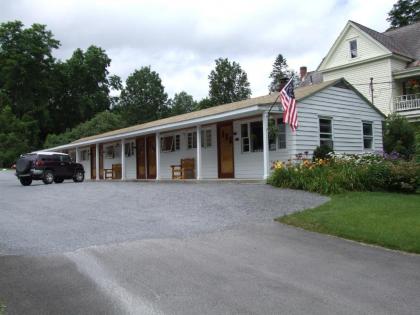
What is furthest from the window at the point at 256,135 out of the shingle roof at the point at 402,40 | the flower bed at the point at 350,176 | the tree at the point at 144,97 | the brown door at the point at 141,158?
the tree at the point at 144,97

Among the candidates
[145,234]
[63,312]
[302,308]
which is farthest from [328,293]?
[145,234]

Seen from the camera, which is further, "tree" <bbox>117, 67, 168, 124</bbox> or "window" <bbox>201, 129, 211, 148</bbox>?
"tree" <bbox>117, 67, 168, 124</bbox>

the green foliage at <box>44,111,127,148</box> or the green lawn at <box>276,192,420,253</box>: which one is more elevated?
the green foliage at <box>44,111,127,148</box>

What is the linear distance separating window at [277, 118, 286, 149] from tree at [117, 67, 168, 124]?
57.2 m

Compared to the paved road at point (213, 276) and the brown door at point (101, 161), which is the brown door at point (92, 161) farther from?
the paved road at point (213, 276)

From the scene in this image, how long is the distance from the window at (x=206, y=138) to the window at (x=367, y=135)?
673cm

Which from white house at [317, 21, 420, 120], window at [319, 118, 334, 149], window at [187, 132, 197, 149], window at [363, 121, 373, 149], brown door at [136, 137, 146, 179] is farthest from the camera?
white house at [317, 21, 420, 120]

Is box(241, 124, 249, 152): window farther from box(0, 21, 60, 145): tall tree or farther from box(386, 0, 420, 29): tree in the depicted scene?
box(0, 21, 60, 145): tall tree

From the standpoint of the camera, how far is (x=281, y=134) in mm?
17250

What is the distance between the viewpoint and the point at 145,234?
8.27 metres

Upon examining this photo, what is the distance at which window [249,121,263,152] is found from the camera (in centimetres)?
1814

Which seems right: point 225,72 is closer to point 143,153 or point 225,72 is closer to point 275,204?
point 143,153

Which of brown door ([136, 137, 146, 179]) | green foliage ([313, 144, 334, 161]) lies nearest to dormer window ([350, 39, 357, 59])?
brown door ([136, 137, 146, 179])

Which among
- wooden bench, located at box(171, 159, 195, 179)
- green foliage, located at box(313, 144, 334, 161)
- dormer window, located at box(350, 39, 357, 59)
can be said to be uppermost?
dormer window, located at box(350, 39, 357, 59)
